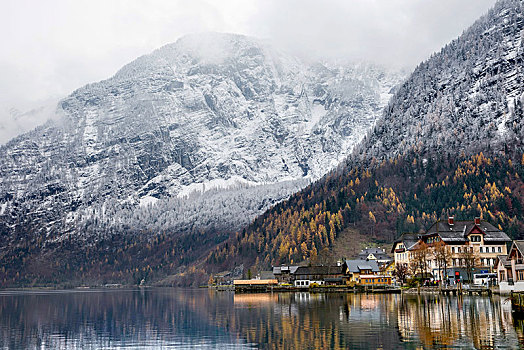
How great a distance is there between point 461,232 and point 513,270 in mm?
44866

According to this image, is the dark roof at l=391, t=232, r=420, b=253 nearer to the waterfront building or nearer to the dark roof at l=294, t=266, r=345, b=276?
the waterfront building

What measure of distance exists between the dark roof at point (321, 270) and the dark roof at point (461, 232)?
38.1 metres

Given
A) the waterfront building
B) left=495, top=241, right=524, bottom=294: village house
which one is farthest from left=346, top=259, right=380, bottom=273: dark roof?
left=495, top=241, right=524, bottom=294: village house

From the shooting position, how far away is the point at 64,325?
266 ft

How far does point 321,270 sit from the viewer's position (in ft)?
599

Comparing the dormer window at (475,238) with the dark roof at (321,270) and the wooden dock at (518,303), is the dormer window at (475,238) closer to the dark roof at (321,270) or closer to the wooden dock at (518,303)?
the dark roof at (321,270)

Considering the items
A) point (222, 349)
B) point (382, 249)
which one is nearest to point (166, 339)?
point (222, 349)

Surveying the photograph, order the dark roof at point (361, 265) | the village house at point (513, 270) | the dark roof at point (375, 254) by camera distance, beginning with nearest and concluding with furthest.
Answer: the village house at point (513, 270) → the dark roof at point (361, 265) → the dark roof at point (375, 254)

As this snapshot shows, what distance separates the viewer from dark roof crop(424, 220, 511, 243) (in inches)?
5719

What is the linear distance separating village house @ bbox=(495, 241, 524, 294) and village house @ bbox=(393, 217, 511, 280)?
21.8 m

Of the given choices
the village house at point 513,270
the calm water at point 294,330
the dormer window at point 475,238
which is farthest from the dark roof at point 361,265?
the calm water at point 294,330

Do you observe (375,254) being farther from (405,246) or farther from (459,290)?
(459,290)

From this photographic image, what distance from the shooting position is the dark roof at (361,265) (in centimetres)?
A: 16856

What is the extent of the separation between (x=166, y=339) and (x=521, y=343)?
3234 centimetres
